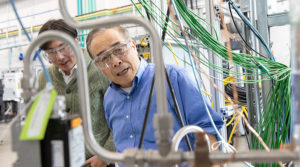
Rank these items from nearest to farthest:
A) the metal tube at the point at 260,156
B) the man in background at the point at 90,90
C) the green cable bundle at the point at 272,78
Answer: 1. the metal tube at the point at 260,156
2. the green cable bundle at the point at 272,78
3. the man in background at the point at 90,90

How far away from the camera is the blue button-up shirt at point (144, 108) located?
1042 millimetres

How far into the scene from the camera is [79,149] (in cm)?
51

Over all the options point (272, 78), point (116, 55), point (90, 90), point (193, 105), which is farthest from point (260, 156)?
point (90, 90)

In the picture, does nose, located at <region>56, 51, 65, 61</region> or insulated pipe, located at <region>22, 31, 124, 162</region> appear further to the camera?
nose, located at <region>56, 51, 65, 61</region>

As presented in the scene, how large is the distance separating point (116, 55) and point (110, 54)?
0.03 metres

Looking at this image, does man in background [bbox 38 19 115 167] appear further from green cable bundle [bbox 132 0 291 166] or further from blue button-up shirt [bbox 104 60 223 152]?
green cable bundle [bbox 132 0 291 166]

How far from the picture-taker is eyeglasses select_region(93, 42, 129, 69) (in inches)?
40.9

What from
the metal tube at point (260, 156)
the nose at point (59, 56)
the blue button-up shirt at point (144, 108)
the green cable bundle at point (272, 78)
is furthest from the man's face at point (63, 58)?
the metal tube at point (260, 156)

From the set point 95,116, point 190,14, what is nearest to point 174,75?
point 190,14

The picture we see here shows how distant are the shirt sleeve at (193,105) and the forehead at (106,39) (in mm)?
301

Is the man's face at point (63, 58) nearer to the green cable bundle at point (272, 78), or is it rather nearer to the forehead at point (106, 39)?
the forehead at point (106, 39)

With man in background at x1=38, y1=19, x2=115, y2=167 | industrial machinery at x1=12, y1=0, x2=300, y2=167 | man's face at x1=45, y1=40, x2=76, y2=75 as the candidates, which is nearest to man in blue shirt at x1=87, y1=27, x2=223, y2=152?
man's face at x1=45, y1=40, x2=76, y2=75

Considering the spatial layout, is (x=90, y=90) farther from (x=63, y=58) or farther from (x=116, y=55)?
(x=116, y=55)

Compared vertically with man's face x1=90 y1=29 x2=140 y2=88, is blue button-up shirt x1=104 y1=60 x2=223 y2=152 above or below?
below
